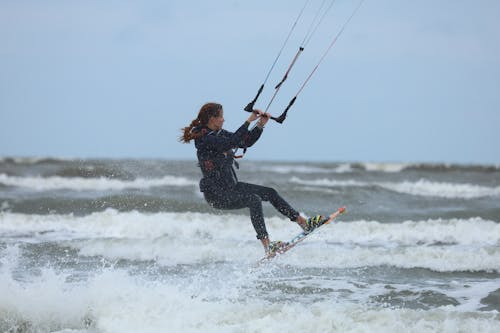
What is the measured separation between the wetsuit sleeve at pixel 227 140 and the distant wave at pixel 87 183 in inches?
734

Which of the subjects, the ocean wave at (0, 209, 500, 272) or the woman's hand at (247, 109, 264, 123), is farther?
the ocean wave at (0, 209, 500, 272)

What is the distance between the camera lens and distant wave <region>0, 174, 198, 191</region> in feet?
89.0

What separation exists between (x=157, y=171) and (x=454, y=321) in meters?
29.5

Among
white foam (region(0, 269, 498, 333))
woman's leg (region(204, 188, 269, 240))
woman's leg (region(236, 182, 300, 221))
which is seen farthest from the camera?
woman's leg (region(236, 182, 300, 221))

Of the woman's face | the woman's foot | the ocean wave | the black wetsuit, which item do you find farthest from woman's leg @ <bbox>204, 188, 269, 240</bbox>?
the ocean wave

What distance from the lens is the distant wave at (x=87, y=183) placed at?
27.1 m

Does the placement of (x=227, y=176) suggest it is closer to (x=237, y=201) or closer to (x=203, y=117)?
A: (x=237, y=201)

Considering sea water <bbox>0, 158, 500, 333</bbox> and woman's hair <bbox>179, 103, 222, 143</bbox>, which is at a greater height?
woman's hair <bbox>179, 103, 222, 143</bbox>

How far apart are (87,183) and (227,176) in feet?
69.6

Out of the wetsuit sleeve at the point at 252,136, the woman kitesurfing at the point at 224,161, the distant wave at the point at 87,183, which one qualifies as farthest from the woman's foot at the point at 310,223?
the distant wave at the point at 87,183

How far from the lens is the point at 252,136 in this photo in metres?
7.99

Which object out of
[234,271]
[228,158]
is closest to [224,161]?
[228,158]

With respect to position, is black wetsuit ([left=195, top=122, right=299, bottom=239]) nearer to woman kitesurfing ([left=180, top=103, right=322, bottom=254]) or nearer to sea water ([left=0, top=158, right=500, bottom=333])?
woman kitesurfing ([left=180, top=103, right=322, bottom=254])

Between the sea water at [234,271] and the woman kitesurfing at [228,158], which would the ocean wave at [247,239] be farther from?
the woman kitesurfing at [228,158]
